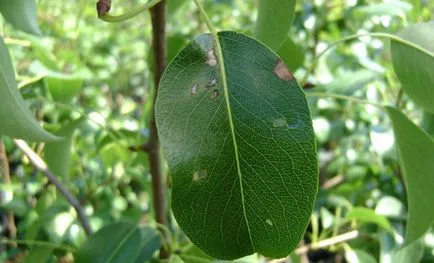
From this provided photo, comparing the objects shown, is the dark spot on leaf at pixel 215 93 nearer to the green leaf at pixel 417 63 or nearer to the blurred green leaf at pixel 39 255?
the green leaf at pixel 417 63

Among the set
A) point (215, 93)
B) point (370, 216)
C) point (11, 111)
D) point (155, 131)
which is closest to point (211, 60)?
point (215, 93)

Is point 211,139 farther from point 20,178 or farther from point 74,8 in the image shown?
point 74,8

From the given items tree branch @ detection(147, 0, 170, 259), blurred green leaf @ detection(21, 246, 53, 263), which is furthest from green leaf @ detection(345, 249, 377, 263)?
blurred green leaf @ detection(21, 246, 53, 263)

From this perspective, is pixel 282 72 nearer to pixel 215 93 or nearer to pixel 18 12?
pixel 215 93

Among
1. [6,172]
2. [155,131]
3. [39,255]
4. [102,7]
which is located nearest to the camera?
[102,7]

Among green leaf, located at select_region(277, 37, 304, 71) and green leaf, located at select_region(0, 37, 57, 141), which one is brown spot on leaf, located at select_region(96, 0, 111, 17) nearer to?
green leaf, located at select_region(0, 37, 57, 141)

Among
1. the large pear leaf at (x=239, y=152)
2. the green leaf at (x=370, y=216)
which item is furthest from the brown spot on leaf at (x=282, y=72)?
the green leaf at (x=370, y=216)
